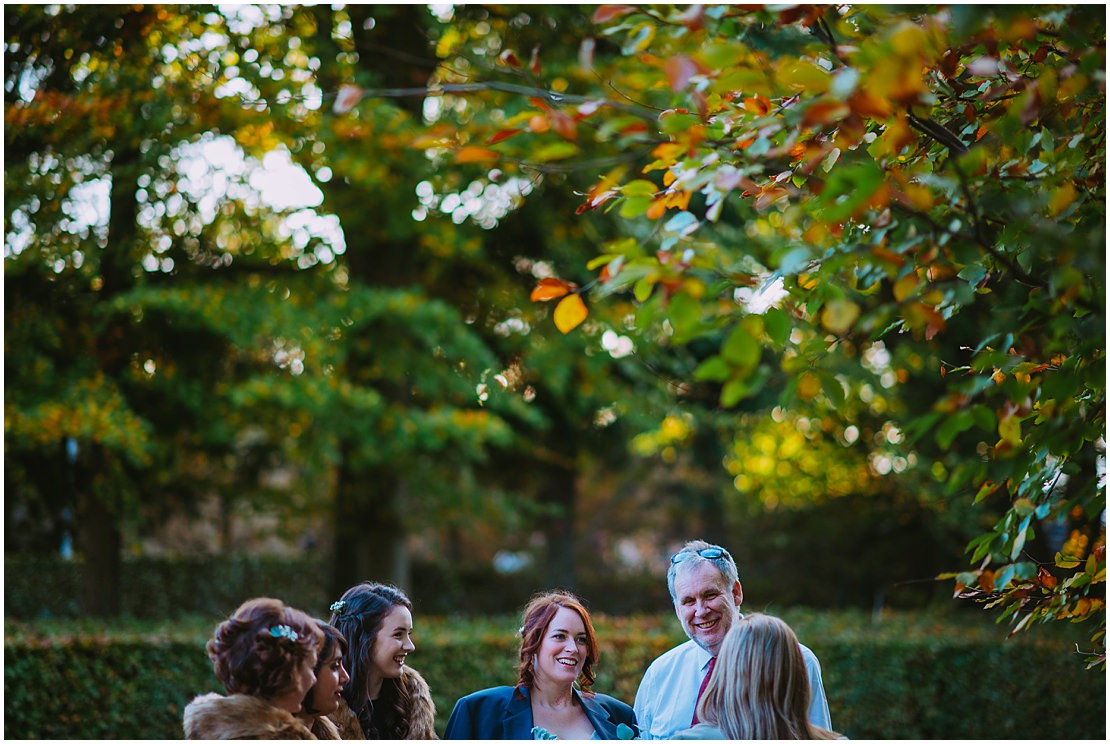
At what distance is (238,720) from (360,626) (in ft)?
2.43

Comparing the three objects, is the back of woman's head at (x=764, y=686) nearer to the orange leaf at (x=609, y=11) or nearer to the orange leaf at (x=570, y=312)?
the orange leaf at (x=570, y=312)

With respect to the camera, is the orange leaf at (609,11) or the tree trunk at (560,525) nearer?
the orange leaf at (609,11)

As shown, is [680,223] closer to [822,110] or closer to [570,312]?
[570,312]

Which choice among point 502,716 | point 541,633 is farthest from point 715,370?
point 502,716

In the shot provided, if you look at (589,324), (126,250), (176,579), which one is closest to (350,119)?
(126,250)

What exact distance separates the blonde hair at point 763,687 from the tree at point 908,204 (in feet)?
1.72

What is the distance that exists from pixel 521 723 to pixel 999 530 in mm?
1641

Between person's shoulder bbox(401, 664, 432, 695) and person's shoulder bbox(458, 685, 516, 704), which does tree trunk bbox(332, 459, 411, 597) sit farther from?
person's shoulder bbox(458, 685, 516, 704)

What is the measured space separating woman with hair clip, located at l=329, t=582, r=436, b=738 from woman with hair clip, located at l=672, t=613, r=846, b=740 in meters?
1.14

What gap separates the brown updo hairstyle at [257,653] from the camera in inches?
103

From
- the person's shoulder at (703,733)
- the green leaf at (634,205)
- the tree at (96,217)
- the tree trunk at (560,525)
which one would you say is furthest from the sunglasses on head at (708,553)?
the tree trunk at (560,525)

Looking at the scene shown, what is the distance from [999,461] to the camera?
2041 mm

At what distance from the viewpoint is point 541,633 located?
325 cm

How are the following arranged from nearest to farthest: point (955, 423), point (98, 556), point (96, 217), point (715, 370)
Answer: point (715, 370) → point (955, 423) → point (96, 217) → point (98, 556)
